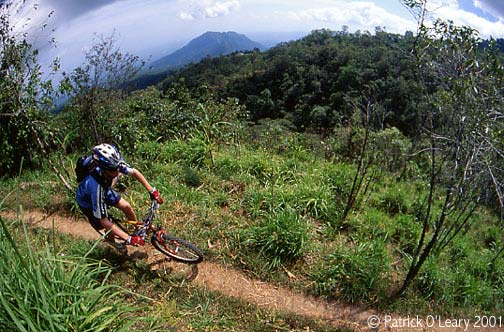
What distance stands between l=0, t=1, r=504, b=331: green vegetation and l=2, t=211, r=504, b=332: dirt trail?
0.47 feet

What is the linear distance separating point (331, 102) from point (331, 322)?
41.3 m

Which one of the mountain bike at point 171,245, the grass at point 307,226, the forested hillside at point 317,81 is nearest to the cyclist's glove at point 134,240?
the mountain bike at point 171,245

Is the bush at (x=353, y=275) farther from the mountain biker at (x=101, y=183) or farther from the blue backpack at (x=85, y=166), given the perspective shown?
the blue backpack at (x=85, y=166)

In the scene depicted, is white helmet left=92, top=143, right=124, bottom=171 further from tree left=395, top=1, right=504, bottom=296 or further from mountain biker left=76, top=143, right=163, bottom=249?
tree left=395, top=1, right=504, bottom=296

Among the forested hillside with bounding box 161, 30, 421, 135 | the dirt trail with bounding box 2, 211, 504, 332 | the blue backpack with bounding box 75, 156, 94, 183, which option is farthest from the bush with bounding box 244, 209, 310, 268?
the forested hillside with bounding box 161, 30, 421, 135

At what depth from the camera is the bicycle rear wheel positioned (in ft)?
16.2

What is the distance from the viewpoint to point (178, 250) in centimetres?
516

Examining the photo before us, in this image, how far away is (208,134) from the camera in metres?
7.96

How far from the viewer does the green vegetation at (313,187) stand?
13.5ft

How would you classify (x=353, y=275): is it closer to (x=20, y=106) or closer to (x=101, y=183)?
(x=101, y=183)

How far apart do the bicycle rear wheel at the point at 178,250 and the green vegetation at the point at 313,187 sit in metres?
0.35

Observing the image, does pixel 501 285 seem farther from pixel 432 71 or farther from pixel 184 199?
pixel 184 199

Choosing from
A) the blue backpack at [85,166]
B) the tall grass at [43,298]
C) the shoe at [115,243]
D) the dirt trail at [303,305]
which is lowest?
the dirt trail at [303,305]

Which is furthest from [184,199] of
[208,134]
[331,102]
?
[331,102]
